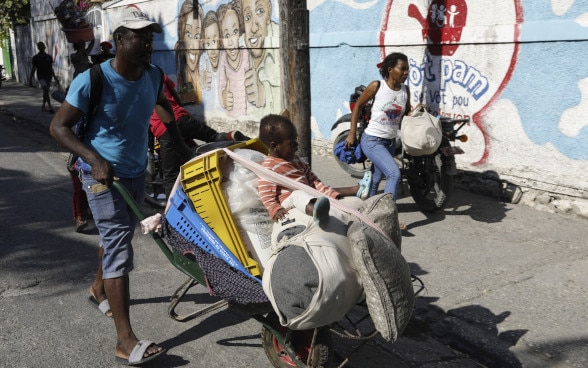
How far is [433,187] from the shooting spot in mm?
6672

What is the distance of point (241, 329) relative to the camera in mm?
4129

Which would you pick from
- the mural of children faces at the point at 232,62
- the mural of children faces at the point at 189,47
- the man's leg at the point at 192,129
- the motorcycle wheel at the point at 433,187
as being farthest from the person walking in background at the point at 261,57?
the motorcycle wheel at the point at 433,187

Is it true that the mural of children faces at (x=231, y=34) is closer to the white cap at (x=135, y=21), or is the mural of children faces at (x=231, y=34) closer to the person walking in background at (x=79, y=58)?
the person walking in background at (x=79, y=58)

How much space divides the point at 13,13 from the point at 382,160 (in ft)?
85.1

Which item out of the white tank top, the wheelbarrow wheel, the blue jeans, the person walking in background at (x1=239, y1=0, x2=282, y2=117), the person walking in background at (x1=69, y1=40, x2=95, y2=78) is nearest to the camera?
the wheelbarrow wheel

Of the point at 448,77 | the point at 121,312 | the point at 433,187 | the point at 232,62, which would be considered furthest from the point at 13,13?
the point at 121,312

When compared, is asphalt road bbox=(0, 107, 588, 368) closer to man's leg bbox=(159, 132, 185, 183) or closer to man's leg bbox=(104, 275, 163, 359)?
man's leg bbox=(104, 275, 163, 359)

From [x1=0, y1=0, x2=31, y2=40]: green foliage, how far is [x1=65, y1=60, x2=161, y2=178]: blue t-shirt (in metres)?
26.0

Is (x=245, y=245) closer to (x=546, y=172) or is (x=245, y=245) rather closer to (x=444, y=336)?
(x=444, y=336)

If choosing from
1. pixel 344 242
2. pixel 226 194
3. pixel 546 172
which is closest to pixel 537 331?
pixel 344 242

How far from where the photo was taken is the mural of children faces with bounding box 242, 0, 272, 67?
1073cm

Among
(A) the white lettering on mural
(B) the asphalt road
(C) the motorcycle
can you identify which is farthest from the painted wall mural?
(B) the asphalt road

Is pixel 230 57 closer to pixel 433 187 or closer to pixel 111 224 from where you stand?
pixel 433 187

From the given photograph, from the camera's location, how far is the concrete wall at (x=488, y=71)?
6266mm
